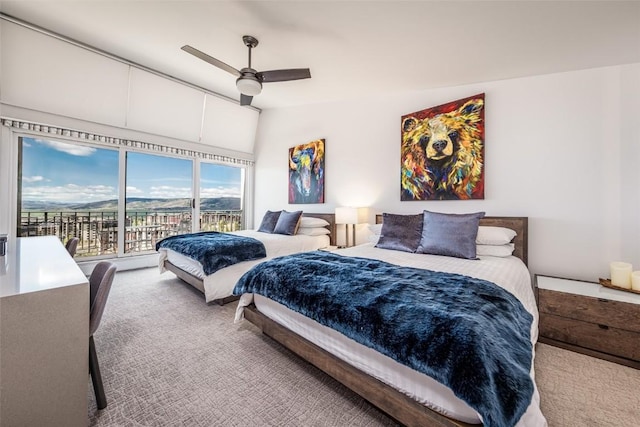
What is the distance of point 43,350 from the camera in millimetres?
1046

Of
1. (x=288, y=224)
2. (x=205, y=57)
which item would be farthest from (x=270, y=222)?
(x=205, y=57)

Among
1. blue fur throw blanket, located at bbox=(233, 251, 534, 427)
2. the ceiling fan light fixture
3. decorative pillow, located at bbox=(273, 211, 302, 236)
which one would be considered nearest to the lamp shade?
decorative pillow, located at bbox=(273, 211, 302, 236)

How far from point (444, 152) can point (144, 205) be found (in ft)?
16.9

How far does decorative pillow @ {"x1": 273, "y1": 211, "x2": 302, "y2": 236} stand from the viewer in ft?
13.0

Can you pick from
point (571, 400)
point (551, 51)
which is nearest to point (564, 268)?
point (571, 400)

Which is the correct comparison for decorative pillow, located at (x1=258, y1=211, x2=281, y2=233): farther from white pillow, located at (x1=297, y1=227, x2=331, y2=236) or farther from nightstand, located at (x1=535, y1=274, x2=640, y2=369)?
nightstand, located at (x1=535, y1=274, x2=640, y2=369)

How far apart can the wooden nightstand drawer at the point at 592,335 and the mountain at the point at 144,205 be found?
5533 millimetres

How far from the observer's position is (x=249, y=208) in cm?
584

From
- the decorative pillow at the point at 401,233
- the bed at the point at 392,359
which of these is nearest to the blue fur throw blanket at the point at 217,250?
→ the bed at the point at 392,359

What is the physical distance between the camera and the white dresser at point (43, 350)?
0.98m

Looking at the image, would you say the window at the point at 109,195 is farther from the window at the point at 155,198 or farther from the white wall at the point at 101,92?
the white wall at the point at 101,92

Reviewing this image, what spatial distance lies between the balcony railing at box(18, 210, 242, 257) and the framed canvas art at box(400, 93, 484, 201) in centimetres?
431

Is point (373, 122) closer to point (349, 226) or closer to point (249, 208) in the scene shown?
point (349, 226)

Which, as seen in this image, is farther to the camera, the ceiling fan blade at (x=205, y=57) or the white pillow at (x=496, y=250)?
the white pillow at (x=496, y=250)
